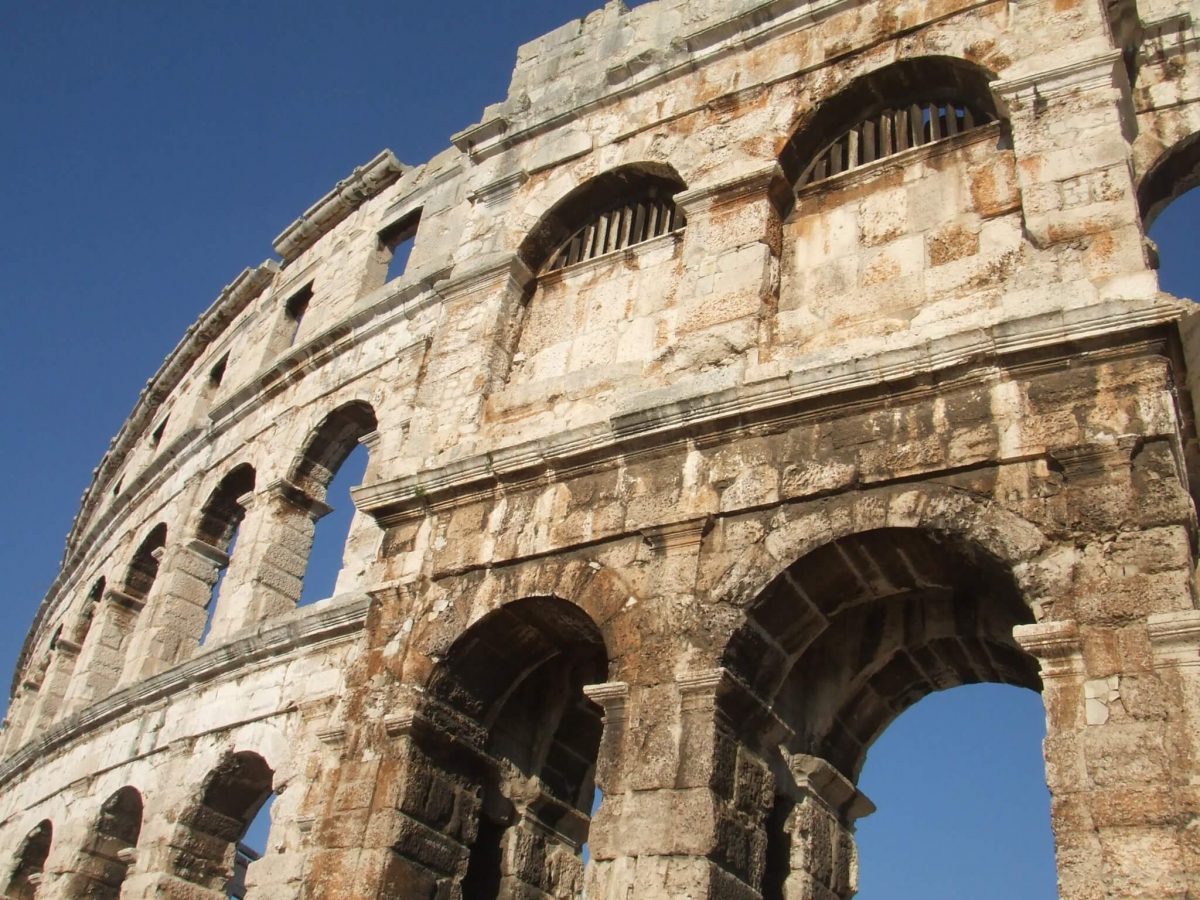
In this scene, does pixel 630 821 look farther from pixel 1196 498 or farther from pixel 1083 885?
pixel 1196 498

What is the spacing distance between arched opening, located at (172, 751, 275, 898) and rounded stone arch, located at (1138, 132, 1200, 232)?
24.9 feet

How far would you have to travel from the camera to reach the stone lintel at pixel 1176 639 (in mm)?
4590

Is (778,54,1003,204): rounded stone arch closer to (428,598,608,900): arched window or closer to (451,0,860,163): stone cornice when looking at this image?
(451,0,860,163): stone cornice

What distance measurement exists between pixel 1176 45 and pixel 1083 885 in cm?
571

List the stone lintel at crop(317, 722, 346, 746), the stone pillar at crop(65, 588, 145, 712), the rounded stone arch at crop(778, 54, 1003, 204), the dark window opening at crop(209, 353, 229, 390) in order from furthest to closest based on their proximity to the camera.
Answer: the dark window opening at crop(209, 353, 229, 390)
the stone pillar at crop(65, 588, 145, 712)
the rounded stone arch at crop(778, 54, 1003, 204)
the stone lintel at crop(317, 722, 346, 746)

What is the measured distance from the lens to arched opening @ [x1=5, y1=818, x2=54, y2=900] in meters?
12.0

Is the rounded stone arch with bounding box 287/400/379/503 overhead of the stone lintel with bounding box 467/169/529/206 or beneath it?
beneath

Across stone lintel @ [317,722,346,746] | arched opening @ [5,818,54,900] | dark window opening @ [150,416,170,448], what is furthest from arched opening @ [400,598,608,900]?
dark window opening @ [150,416,170,448]

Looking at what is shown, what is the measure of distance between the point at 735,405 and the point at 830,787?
229cm

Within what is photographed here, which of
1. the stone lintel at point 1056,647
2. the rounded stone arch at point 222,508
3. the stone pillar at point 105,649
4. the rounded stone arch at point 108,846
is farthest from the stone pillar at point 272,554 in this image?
the stone lintel at point 1056,647

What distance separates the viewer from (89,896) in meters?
10.5

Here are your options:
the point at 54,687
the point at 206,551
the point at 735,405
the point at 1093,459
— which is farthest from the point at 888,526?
the point at 54,687

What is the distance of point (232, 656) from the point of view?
31.7 ft

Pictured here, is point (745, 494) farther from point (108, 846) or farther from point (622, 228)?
point (108, 846)
